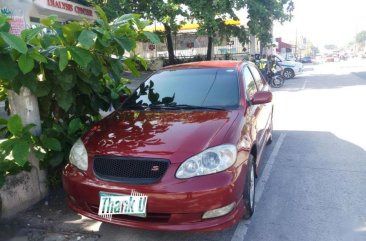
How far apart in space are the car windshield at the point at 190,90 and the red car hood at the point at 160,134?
0.85 ft

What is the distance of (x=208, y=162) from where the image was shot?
3.07m

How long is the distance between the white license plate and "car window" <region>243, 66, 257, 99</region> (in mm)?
1965

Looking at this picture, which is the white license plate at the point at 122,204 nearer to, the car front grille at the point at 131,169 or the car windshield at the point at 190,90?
the car front grille at the point at 131,169

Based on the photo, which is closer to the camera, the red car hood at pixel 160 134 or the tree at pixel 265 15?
the red car hood at pixel 160 134

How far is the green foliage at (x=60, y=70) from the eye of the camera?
3342 millimetres

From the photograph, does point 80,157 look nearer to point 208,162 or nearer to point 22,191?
point 22,191

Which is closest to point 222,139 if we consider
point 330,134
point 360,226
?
point 360,226

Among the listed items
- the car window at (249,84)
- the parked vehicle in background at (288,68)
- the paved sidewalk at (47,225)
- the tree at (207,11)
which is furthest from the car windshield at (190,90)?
the parked vehicle in background at (288,68)

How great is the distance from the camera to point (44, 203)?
423 cm

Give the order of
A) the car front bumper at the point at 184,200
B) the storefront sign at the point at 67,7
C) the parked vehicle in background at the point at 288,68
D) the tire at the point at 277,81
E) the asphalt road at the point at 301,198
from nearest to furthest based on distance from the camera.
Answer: the car front bumper at the point at 184,200
the asphalt road at the point at 301,198
the storefront sign at the point at 67,7
the tire at the point at 277,81
the parked vehicle in background at the point at 288,68

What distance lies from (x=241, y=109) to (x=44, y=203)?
2.46 m

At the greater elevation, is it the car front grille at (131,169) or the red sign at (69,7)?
the red sign at (69,7)

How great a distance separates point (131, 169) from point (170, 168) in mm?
346

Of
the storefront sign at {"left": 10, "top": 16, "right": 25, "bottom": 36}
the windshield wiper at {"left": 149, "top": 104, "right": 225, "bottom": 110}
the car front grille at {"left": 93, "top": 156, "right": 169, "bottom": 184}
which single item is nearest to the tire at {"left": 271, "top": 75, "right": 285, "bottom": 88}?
the windshield wiper at {"left": 149, "top": 104, "right": 225, "bottom": 110}
